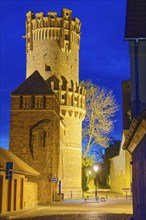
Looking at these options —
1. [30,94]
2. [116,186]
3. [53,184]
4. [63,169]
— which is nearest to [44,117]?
[30,94]

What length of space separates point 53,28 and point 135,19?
35.7 meters

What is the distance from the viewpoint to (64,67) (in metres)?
51.9

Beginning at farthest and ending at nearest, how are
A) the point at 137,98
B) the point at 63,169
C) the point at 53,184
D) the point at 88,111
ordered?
1. the point at 88,111
2. the point at 63,169
3. the point at 53,184
4. the point at 137,98

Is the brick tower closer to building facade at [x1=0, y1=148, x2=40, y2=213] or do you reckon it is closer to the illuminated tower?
the illuminated tower

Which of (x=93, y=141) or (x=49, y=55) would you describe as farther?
(x=93, y=141)

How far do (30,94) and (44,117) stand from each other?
243 centimetres

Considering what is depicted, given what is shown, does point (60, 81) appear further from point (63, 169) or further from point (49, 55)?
point (63, 169)

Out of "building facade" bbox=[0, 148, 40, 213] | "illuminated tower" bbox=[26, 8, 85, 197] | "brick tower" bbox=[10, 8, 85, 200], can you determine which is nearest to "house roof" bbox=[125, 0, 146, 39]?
"building facade" bbox=[0, 148, 40, 213]

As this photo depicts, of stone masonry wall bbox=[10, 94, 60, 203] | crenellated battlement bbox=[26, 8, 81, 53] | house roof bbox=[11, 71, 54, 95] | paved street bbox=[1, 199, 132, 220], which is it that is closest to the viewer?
paved street bbox=[1, 199, 132, 220]

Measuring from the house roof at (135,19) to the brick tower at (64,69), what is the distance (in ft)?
102

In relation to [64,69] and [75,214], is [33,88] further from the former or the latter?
[75,214]

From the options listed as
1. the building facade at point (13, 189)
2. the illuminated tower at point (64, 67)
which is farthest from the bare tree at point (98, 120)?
the building facade at point (13, 189)

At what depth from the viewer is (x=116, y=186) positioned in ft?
200

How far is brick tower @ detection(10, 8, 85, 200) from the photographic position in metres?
49.9
